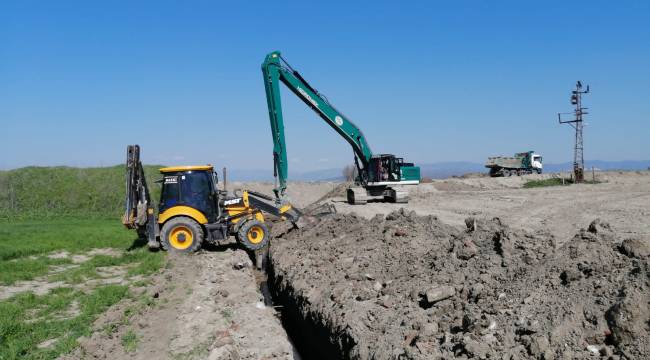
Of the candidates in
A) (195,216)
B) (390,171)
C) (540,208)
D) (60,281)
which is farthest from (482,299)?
(390,171)

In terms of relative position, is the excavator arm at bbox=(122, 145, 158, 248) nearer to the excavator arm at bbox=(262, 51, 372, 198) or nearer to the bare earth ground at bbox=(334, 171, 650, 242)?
the excavator arm at bbox=(262, 51, 372, 198)

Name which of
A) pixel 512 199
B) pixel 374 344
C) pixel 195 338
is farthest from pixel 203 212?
pixel 512 199

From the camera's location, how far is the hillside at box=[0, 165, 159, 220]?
104ft

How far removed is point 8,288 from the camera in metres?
9.98

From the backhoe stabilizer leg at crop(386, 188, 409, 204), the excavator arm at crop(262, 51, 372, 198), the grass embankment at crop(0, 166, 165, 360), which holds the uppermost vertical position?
the excavator arm at crop(262, 51, 372, 198)

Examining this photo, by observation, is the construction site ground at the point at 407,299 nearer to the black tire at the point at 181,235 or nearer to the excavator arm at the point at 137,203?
the black tire at the point at 181,235

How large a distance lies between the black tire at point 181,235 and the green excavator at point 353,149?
13.5 feet

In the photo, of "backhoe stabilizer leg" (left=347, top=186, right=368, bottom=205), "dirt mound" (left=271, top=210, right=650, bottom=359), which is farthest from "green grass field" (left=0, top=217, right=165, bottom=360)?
"backhoe stabilizer leg" (left=347, top=186, right=368, bottom=205)

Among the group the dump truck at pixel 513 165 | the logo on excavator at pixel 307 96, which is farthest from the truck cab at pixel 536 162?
the logo on excavator at pixel 307 96

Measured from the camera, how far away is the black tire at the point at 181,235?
40.7 ft

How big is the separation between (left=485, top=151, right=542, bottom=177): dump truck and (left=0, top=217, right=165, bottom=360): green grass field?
3115cm

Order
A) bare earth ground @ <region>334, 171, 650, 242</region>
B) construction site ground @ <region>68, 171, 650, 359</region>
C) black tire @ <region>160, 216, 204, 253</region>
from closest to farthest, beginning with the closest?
1. construction site ground @ <region>68, 171, 650, 359</region>
2. black tire @ <region>160, 216, 204, 253</region>
3. bare earth ground @ <region>334, 171, 650, 242</region>

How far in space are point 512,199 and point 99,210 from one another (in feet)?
83.8

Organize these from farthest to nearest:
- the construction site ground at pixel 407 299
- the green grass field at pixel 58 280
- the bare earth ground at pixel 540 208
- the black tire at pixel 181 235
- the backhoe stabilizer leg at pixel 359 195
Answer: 1. the backhoe stabilizer leg at pixel 359 195
2. the bare earth ground at pixel 540 208
3. the black tire at pixel 181 235
4. the green grass field at pixel 58 280
5. the construction site ground at pixel 407 299
